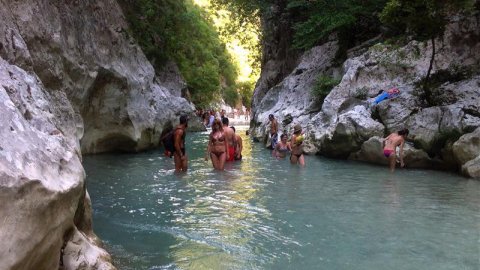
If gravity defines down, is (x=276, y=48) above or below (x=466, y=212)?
above

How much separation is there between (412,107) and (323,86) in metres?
5.23

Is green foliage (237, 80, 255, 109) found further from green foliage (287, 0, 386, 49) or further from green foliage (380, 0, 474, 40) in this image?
green foliage (380, 0, 474, 40)

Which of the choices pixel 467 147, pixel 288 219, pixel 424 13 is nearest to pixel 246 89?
pixel 424 13

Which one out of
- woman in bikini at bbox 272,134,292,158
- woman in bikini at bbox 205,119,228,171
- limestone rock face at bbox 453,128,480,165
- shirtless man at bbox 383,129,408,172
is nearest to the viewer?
limestone rock face at bbox 453,128,480,165

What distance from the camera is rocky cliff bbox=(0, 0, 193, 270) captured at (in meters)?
3.04

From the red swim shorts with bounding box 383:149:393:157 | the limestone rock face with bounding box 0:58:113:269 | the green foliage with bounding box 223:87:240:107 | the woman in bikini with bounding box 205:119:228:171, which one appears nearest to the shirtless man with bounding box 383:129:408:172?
the red swim shorts with bounding box 383:149:393:157

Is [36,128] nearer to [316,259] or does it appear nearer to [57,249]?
[57,249]

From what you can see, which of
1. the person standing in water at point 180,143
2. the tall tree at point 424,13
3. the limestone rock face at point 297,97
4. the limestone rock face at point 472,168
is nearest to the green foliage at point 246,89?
the limestone rock face at point 297,97

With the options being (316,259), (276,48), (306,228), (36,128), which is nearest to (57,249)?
(36,128)

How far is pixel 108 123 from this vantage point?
15.9 m

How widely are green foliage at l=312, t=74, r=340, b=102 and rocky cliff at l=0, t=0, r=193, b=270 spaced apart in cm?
747

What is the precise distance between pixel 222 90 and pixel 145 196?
192 ft

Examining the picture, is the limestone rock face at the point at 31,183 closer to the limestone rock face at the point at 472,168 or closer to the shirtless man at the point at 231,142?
the shirtless man at the point at 231,142

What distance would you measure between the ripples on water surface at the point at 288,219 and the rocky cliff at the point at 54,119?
50.1 inches
